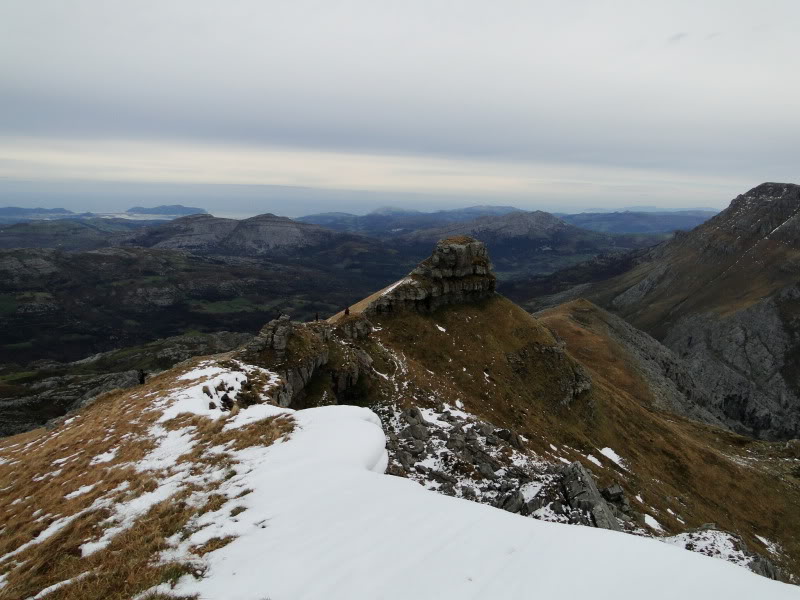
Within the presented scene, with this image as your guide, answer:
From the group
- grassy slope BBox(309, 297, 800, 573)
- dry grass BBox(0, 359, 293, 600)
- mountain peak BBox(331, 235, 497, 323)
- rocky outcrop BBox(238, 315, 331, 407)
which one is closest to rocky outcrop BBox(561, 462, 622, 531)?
grassy slope BBox(309, 297, 800, 573)

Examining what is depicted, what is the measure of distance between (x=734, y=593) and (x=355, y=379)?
1333 inches

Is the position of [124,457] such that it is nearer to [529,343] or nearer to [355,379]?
[355,379]

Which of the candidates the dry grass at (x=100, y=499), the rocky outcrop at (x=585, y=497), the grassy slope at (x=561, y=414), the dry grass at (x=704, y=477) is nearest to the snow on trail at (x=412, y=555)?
the dry grass at (x=100, y=499)

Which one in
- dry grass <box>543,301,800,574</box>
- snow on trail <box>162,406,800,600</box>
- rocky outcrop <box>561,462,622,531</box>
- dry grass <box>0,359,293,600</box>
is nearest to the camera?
snow on trail <box>162,406,800,600</box>

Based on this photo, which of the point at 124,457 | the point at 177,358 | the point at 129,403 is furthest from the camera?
the point at 177,358

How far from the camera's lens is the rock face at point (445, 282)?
58375 millimetres

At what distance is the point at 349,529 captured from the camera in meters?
10.5

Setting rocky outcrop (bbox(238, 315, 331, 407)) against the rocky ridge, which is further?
rocky outcrop (bbox(238, 315, 331, 407))

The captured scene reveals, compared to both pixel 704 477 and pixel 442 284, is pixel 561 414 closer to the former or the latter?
pixel 704 477

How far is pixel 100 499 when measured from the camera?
15.0 metres

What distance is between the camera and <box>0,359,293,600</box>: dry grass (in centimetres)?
990

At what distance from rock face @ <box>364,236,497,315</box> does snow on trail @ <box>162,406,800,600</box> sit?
44687 mm

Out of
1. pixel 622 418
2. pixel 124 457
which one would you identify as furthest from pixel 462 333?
pixel 124 457

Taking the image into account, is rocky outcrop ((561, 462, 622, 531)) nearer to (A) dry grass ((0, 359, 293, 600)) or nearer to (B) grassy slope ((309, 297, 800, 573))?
(B) grassy slope ((309, 297, 800, 573))
